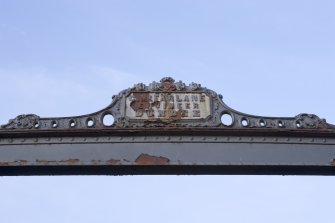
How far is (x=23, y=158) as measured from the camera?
380 inches

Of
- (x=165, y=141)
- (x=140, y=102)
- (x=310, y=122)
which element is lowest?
(x=165, y=141)

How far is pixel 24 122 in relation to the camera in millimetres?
9898

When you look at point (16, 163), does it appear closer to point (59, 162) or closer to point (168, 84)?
point (59, 162)

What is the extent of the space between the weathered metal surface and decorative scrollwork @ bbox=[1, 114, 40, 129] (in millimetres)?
16

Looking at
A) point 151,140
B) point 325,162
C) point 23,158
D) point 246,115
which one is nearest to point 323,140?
point 325,162

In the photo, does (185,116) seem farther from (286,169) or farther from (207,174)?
(286,169)

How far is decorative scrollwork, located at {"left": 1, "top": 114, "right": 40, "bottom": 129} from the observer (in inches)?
388

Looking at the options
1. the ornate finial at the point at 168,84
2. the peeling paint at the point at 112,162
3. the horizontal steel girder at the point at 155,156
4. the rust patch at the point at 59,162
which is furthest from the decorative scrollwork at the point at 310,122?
the rust patch at the point at 59,162

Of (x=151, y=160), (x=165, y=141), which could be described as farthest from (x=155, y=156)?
(x=165, y=141)

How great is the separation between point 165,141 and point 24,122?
7.77ft

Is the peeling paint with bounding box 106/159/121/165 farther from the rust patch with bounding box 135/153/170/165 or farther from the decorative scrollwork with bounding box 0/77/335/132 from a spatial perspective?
the decorative scrollwork with bounding box 0/77/335/132

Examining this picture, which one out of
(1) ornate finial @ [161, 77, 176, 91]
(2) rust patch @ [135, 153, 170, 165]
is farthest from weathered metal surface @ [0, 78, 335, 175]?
(1) ornate finial @ [161, 77, 176, 91]

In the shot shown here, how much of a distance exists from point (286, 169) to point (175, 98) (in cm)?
222

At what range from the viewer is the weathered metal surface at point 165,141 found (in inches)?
380
